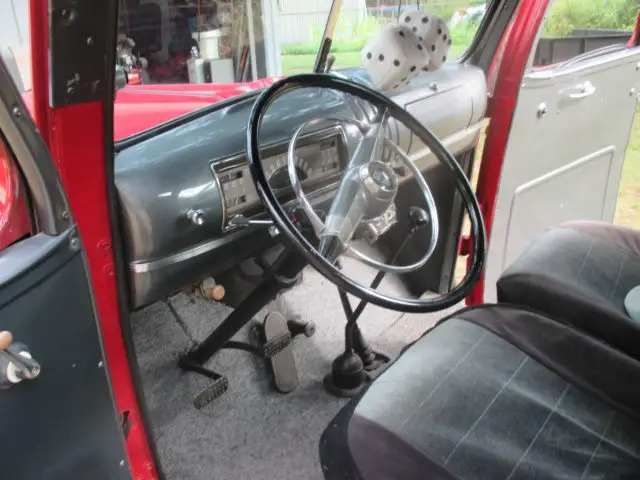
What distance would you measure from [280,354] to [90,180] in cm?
116

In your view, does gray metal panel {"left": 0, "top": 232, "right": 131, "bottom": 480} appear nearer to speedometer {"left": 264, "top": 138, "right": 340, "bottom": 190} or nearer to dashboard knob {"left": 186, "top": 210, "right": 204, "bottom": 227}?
dashboard knob {"left": 186, "top": 210, "right": 204, "bottom": 227}

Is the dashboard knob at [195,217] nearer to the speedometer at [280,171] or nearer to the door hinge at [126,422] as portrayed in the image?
the speedometer at [280,171]

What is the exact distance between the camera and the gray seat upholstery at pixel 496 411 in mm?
1042

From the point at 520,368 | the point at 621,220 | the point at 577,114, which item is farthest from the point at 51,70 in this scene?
the point at 621,220

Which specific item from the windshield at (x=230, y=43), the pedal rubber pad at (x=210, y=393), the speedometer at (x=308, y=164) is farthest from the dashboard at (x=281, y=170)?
the pedal rubber pad at (x=210, y=393)

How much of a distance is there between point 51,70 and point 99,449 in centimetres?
64

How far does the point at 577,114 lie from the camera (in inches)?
91.0

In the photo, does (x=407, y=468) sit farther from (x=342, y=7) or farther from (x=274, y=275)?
(x=342, y=7)

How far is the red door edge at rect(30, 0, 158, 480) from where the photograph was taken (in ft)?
2.80

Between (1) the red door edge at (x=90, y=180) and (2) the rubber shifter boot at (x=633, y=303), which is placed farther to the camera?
(2) the rubber shifter boot at (x=633, y=303)

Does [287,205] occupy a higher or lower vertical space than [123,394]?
higher

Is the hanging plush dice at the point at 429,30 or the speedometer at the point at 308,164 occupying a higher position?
the hanging plush dice at the point at 429,30

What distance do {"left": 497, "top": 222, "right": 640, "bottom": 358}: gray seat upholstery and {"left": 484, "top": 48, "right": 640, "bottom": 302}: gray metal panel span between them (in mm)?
552

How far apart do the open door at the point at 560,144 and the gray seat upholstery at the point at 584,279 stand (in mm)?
544
